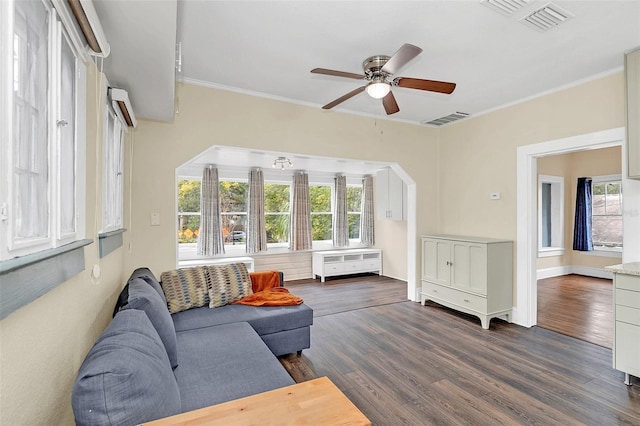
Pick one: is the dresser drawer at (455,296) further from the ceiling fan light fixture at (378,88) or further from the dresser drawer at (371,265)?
the ceiling fan light fixture at (378,88)

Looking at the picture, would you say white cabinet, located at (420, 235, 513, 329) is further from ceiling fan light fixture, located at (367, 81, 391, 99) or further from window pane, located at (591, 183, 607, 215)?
window pane, located at (591, 183, 607, 215)

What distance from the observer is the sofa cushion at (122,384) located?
3.18 feet

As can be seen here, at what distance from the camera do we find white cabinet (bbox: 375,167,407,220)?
5938 millimetres

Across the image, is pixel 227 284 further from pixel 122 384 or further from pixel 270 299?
pixel 122 384

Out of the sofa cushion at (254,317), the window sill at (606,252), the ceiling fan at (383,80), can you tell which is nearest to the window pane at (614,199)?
the window sill at (606,252)

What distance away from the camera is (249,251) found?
6090mm

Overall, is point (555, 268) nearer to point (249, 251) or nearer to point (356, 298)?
point (356, 298)

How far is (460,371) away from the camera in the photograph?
268cm

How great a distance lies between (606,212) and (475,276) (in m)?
4.52

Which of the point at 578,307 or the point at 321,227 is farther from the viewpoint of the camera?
the point at 321,227

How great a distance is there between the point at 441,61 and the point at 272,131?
6.37 feet

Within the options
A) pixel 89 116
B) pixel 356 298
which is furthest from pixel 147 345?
pixel 356 298

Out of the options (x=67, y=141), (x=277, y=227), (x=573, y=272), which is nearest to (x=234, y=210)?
(x=277, y=227)

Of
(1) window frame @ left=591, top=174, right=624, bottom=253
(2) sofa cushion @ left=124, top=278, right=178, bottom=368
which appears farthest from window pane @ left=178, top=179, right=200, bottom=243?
(1) window frame @ left=591, top=174, right=624, bottom=253
